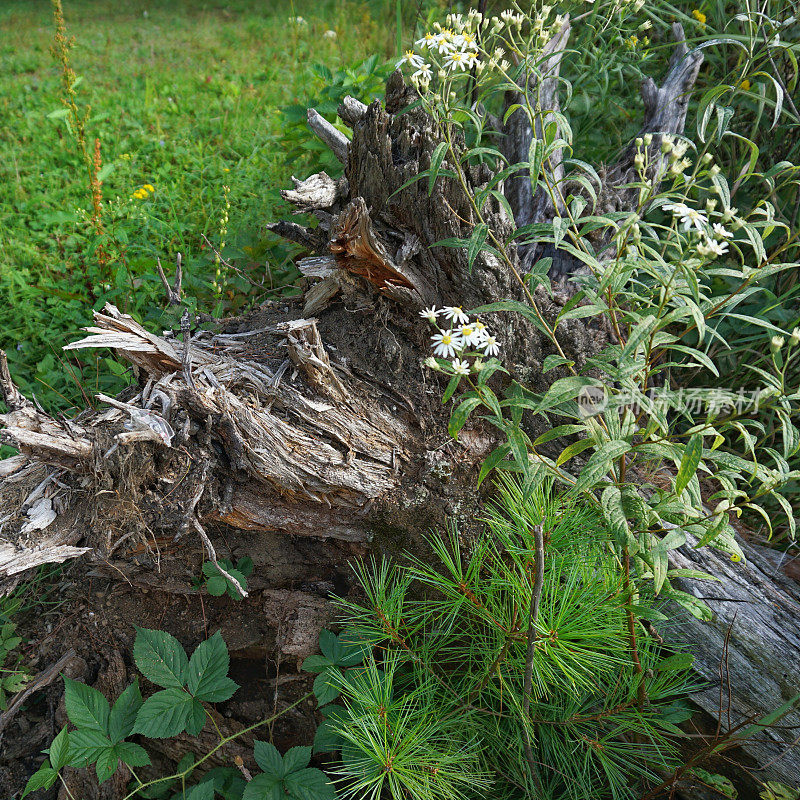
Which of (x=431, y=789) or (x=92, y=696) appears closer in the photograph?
(x=431, y=789)

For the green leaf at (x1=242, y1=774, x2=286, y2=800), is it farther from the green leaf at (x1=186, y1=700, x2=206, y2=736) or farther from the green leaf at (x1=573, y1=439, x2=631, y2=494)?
the green leaf at (x1=573, y1=439, x2=631, y2=494)

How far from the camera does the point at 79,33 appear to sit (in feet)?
16.6

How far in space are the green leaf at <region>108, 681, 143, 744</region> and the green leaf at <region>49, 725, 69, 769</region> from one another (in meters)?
0.10

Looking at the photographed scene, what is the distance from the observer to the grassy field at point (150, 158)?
261cm

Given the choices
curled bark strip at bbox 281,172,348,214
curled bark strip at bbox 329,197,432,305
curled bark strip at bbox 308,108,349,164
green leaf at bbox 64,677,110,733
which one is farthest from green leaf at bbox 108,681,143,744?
curled bark strip at bbox 308,108,349,164

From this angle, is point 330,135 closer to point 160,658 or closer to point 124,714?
point 160,658

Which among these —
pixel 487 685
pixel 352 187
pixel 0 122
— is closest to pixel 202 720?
pixel 487 685

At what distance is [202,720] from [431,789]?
23.7 inches

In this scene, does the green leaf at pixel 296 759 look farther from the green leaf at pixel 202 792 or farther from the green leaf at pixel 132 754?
the green leaf at pixel 132 754

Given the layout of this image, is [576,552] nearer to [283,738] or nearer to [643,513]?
[643,513]

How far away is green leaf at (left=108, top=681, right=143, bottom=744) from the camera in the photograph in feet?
5.07

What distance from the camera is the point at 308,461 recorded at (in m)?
1.58

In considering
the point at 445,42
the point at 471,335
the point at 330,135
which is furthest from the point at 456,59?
the point at 330,135

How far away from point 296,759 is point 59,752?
590 millimetres
